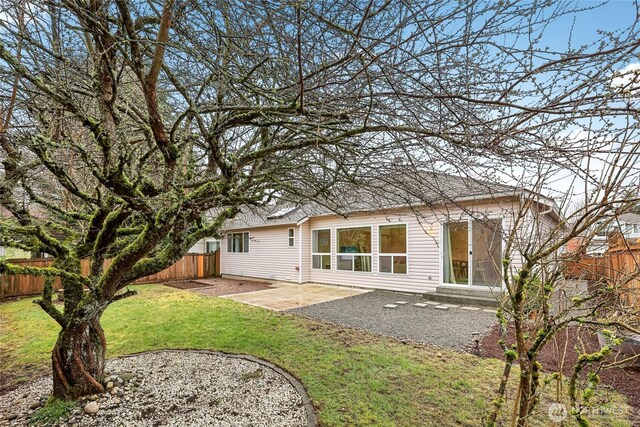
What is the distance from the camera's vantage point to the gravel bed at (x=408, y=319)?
5.32 metres

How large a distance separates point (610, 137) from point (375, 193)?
1.94 m

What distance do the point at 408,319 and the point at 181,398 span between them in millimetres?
4655

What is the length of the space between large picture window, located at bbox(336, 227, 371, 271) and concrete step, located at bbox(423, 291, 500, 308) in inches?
104

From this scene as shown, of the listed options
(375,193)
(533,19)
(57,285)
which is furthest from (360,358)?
(57,285)

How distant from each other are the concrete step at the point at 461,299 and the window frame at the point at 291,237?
569 centimetres

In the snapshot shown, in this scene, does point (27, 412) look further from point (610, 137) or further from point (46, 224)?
point (610, 137)

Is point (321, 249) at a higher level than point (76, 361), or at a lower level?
higher

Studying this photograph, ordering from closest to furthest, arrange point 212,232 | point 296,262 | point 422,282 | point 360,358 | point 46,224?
point 46,224
point 212,232
point 360,358
point 422,282
point 296,262

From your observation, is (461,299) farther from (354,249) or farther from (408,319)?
(354,249)

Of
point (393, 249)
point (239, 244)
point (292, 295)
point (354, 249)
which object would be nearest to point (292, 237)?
point (354, 249)

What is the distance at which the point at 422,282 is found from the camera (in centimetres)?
928

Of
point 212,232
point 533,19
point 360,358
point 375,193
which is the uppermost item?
point 533,19

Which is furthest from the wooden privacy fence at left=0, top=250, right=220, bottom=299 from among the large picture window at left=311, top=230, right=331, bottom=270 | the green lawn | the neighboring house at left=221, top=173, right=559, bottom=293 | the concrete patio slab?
the large picture window at left=311, top=230, right=331, bottom=270

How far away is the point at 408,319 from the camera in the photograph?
6523 millimetres
